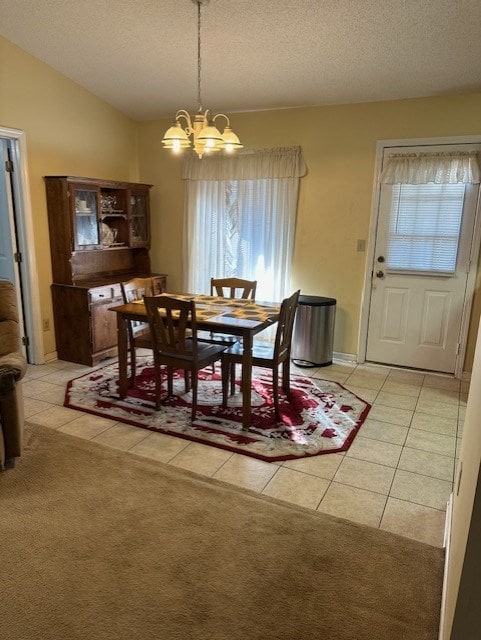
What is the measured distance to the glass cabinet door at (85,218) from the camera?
13.5ft

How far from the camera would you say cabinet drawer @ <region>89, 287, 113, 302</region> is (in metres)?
4.07

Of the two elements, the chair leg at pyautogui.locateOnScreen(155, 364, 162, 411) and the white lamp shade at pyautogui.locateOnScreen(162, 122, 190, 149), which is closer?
the white lamp shade at pyautogui.locateOnScreen(162, 122, 190, 149)

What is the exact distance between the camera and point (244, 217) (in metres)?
4.71

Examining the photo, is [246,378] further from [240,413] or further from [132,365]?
[132,365]

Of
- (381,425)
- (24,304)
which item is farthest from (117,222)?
(381,425)

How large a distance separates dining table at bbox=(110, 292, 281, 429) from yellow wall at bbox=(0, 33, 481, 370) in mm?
1202

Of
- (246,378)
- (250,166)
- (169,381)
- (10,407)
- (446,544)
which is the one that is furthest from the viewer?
(250,166)

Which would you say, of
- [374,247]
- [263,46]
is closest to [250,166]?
[263,46]

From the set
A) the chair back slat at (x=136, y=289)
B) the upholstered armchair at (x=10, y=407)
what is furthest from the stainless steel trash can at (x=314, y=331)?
the upholstered armchair at (x=10, y=407)

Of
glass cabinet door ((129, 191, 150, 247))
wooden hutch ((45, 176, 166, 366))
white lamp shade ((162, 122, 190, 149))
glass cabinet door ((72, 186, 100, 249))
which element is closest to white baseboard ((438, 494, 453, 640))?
white lamp shade ((162, 122, 190, 149))

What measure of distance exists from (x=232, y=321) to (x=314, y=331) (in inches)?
58.7

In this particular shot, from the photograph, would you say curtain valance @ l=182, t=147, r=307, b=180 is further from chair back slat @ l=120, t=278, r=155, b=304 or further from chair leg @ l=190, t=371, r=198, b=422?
chair leg @ l=190, t=371, r=198, b=422

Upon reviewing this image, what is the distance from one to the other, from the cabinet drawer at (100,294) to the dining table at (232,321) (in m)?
0.74

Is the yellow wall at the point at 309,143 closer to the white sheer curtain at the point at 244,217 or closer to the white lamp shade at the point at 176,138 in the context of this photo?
the white sheer curtain at the point at 244,217
